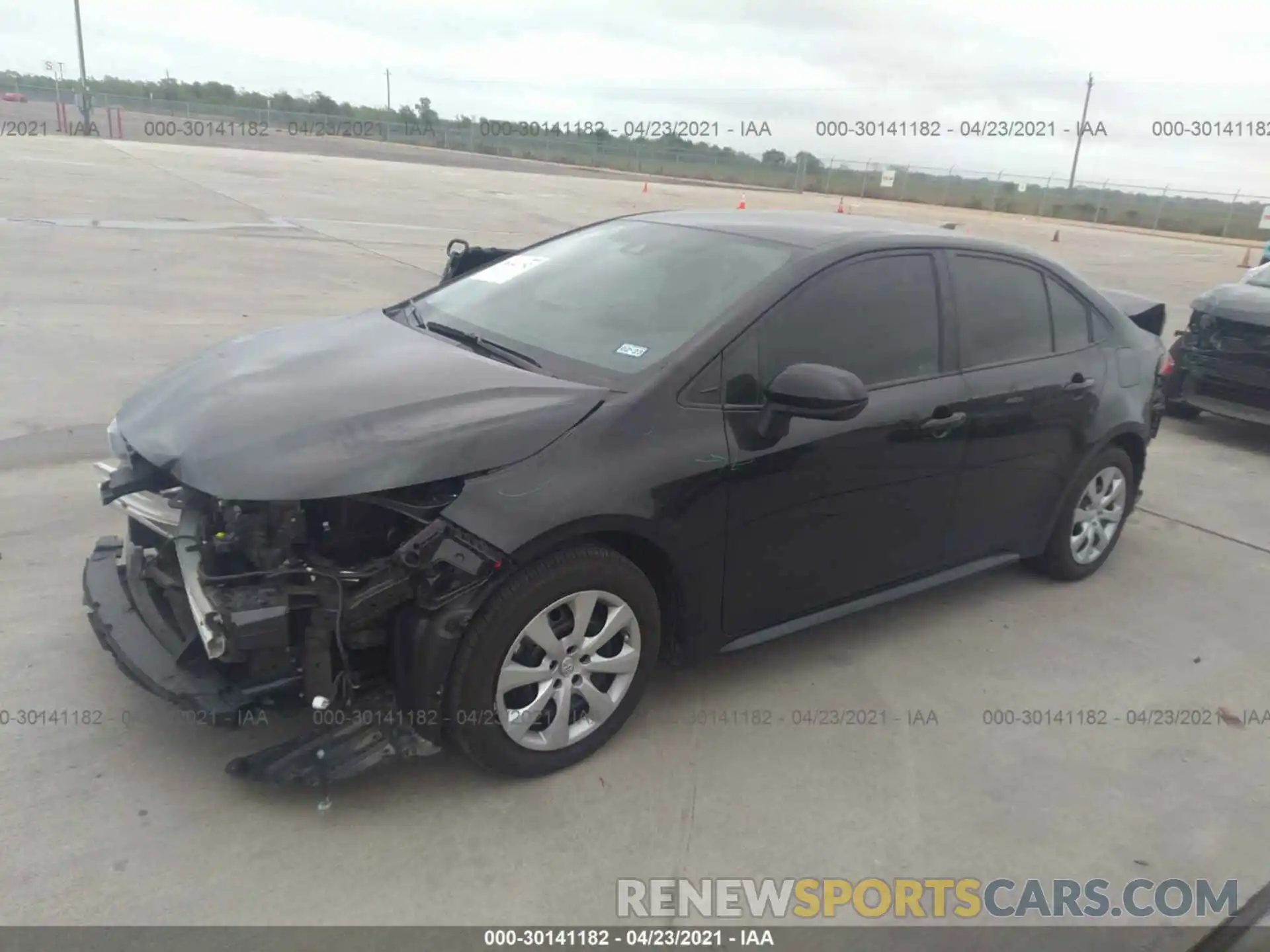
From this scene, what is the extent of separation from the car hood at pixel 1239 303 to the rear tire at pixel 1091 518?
312cm

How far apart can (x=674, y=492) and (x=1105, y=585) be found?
2888mm

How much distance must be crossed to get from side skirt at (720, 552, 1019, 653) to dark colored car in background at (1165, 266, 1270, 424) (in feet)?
11.9

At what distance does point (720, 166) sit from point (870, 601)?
5011cm

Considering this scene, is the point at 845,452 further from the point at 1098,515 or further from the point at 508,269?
the point at 1098,515

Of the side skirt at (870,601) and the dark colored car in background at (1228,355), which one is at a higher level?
the dark colored car in background at (1228,355)

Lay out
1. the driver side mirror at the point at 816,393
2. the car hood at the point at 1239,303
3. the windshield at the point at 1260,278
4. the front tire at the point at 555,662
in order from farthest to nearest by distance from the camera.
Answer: the windshield at the point at 1260,278 → the car hood at the point at 1239,303 → the driver side mirror at the point at 816,393 → the front tire at the point at 555,662

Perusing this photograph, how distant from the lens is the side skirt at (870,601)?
138 inches

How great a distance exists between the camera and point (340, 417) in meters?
2.87

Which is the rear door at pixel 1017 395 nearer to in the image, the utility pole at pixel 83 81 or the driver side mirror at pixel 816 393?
the driver side mirror at pixel 816 393

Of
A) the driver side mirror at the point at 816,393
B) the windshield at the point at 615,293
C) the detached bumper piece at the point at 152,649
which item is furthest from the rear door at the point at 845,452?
the detached bumper piece at the point at 152,649

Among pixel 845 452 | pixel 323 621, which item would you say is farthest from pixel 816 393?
pixel 323 621

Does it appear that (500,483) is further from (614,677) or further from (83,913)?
(83,913)

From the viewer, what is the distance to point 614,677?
10.4ft
